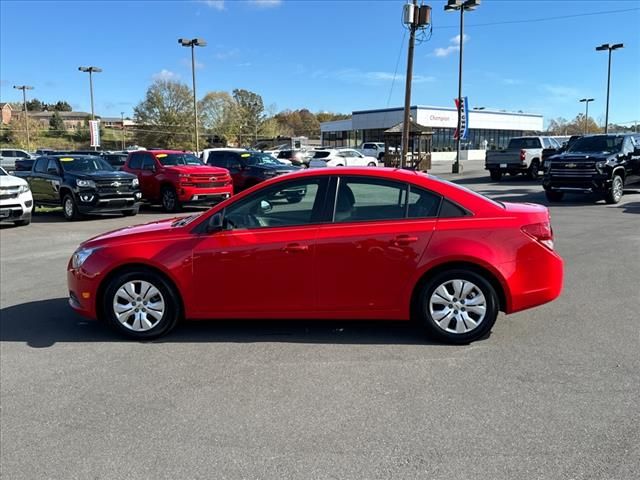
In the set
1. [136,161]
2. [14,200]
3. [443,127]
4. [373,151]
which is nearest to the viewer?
[14,200]

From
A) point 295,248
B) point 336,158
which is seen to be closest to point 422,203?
point 295,248

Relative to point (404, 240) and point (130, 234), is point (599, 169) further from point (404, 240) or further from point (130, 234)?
point (130, 234)

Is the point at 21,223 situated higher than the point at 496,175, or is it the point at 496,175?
the point at 496,175

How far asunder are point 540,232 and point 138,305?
3.73 meters

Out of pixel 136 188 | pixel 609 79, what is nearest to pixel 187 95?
pixel 609 79

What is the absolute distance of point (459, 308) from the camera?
190 inches

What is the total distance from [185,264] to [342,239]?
1449 mm

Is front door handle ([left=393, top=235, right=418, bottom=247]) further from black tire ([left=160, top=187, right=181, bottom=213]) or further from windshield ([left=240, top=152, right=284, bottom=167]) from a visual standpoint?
windshield ([left=240, top=152, right=284, bottom=167])

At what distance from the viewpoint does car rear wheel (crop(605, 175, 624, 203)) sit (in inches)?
634

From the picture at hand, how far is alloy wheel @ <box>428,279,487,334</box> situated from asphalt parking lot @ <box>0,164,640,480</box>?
219 mm

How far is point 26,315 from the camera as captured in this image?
20.4 ft

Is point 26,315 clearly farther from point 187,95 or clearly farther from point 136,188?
point 187,95

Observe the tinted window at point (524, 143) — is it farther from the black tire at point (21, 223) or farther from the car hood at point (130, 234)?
the car hood at point (130, 234)

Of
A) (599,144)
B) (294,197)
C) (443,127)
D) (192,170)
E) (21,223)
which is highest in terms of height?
(443,127)
